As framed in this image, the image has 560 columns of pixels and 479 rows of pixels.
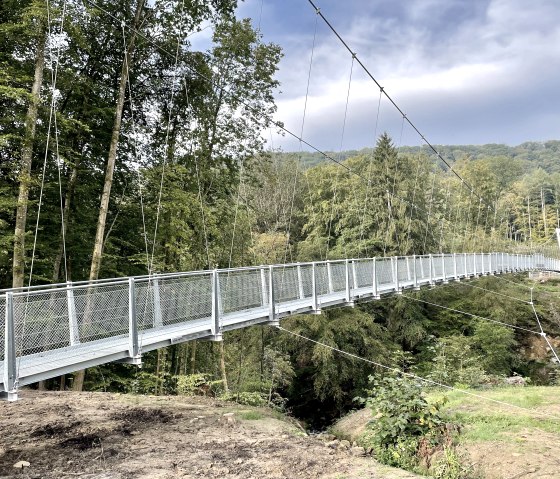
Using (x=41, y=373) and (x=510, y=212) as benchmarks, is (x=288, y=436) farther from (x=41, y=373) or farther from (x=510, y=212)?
(x=510, y=212)

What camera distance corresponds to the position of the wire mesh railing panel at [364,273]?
9.80 meters

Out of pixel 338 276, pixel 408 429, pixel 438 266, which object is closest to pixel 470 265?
pixel 438 266

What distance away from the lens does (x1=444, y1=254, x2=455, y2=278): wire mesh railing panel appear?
595 inches

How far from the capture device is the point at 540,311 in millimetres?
23453

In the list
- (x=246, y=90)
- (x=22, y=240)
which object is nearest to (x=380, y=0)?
(x=246, y=90)

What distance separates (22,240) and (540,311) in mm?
23735

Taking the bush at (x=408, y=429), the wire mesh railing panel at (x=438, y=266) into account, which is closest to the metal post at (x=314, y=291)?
the bush at (x=408, y=429)

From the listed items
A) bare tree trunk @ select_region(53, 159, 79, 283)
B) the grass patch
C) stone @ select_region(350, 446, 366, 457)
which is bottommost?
stone @ select_region(350, 446, 366, 457)

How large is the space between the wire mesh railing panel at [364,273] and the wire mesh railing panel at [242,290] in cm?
335

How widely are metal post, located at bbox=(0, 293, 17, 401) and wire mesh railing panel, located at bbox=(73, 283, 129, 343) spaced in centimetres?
73

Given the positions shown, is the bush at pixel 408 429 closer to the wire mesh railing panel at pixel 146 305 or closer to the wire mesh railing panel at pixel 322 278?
the wire mesh railing panel at pixel 322 278

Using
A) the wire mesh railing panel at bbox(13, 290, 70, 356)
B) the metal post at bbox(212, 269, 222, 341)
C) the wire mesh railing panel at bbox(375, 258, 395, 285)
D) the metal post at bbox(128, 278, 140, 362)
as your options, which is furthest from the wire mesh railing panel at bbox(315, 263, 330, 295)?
the wire mesh railing panel at bbox(13, 290, 70, 356)

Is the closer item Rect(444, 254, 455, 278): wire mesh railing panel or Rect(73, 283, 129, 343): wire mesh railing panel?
Rect(73, 283, 129, 343): wire mesh railing panel

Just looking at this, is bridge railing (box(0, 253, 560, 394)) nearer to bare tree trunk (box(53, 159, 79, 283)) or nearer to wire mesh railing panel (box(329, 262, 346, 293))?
wire mesh railing panel (box(329, 262, 346, 293))
